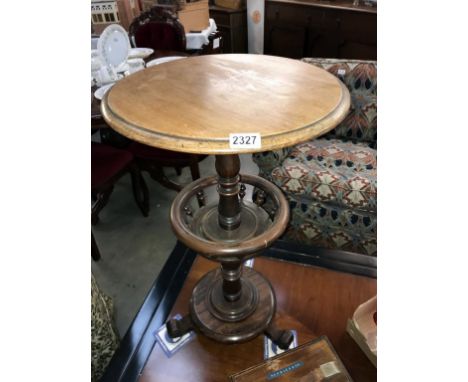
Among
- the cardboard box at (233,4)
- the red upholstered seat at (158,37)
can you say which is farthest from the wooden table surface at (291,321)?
the cardboard box at (233,4)

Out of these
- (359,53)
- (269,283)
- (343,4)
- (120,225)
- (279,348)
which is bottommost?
(120,225)

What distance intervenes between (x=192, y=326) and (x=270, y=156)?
1059 millimetres

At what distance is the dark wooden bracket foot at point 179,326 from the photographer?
1.05 meters

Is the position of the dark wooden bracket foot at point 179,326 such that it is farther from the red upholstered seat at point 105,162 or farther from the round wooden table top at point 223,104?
the red upholstered seat at point 105,162

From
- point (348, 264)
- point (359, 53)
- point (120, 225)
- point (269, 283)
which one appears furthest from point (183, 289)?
point (359, 53)

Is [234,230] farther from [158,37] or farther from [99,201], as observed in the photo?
[158,37]

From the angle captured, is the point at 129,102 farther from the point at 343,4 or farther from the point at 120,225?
the point at 343,4

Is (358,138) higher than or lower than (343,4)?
lower

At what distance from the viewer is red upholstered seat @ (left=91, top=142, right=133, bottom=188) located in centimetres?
192

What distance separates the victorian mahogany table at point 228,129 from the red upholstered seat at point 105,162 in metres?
1.03

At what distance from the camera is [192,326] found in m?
1.07

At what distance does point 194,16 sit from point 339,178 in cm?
221

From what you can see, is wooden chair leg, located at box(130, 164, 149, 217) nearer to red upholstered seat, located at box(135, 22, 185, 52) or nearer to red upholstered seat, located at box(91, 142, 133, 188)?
red upholstered seat, located at box(91, 142, 133, 188)

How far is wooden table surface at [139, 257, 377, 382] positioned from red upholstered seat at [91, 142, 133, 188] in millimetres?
880
